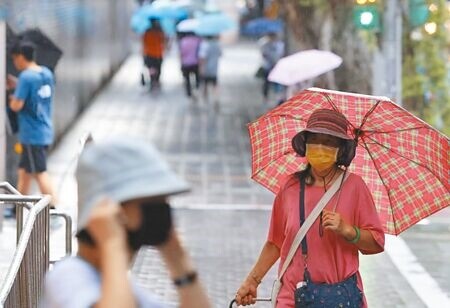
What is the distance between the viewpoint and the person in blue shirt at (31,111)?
12281 mm

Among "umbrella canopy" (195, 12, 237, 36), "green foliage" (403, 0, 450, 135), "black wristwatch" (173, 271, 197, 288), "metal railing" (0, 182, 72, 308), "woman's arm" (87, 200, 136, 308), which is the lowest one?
"umbrella canopy" (195, 12, 237, 36)

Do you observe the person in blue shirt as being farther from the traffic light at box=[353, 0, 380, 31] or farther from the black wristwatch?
the black wristwatch

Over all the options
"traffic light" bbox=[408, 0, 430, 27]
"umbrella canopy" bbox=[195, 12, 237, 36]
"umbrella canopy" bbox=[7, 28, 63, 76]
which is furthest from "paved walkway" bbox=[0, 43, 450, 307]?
"traffic light" bbox=[408, 0, 430, 27]

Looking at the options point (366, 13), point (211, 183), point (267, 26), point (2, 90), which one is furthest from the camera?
point (267, 26)

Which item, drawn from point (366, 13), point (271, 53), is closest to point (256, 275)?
point (366, 13)

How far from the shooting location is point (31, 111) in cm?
1259

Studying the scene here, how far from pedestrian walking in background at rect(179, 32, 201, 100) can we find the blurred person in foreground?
23904 mm

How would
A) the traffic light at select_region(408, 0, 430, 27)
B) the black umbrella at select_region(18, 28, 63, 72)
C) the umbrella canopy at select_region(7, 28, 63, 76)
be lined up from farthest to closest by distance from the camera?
the traffic light at select_region(408, 0, 430, 27) → the black umbrella at select_region(18, 28, 63, 72) → the umbrella canopy at select_region(7, 28, 63, 76)

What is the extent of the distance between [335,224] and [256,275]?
62cm

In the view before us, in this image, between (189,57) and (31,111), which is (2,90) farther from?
(189,57)

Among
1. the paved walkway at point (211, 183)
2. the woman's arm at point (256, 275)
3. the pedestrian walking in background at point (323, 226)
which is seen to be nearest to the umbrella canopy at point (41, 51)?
the paved walkway at point (211, 183)

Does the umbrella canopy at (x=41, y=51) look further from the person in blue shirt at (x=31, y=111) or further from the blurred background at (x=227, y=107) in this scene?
the person in blue shirt at (x=31, y=111)

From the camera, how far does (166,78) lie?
3338 centimetres

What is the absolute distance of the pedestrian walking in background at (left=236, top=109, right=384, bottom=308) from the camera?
5.50 metres
